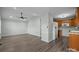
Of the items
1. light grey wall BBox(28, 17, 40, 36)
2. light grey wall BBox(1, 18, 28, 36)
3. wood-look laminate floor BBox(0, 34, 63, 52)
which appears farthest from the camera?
light grey wall BBox(28, 17, 40, 36)

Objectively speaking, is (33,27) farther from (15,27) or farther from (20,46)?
(20,46)

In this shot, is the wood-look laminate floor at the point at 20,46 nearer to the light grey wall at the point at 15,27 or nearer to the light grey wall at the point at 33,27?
the light grey wall at the point at 15,27

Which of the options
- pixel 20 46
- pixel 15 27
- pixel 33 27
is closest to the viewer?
pixel 20 46

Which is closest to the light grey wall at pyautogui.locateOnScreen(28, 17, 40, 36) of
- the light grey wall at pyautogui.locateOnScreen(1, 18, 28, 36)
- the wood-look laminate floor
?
the light grey wall at pyautogui.locateOnScreen(1, 18, 28, 36)

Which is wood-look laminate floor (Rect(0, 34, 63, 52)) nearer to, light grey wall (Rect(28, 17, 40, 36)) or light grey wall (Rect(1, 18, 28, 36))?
light grey wall (Rect(1, 18, 28, 36))

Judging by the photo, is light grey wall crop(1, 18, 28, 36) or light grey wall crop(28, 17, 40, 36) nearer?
light grey wall crop(1, 18, 28, 36)

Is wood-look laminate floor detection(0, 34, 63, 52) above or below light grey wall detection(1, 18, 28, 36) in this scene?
below

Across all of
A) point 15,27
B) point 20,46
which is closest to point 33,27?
point 15,27

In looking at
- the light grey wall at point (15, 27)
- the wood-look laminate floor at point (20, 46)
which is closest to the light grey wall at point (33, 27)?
the light grey wall at point (15, 27)

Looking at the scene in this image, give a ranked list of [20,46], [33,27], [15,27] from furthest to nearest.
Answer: [33,27] → [15,27] → [20,46]

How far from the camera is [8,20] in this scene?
1.47m
